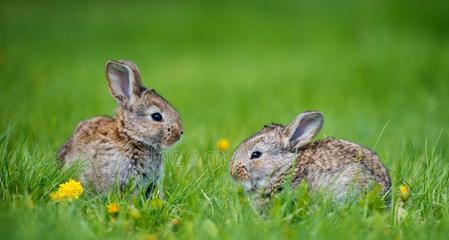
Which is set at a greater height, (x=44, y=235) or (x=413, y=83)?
(x=44, y=235)

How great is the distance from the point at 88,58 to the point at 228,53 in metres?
3.05

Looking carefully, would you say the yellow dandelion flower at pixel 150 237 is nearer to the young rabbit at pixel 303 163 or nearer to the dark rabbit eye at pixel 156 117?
the young rabbit at pixel 303 163

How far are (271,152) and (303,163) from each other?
0.33 meters

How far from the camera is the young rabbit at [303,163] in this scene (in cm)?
559

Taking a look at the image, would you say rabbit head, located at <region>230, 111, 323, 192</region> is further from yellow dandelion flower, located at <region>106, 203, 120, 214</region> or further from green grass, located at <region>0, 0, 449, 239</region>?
yellow dandelion flower, located at <region>106, 203, 120, 214</region>

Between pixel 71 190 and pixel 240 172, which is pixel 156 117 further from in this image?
pixel 71 190

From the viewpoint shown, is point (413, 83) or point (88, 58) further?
point (88, 58)

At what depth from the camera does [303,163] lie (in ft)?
19.3

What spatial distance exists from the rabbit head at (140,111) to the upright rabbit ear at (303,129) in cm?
96

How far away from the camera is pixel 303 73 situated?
1348 centimetres

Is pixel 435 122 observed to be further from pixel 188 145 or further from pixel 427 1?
pixel 427 1

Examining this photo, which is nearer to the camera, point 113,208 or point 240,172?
point 113,208

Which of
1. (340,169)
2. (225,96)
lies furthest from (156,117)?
(225,96)

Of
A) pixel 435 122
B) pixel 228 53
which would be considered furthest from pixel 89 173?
pixel 228 53
